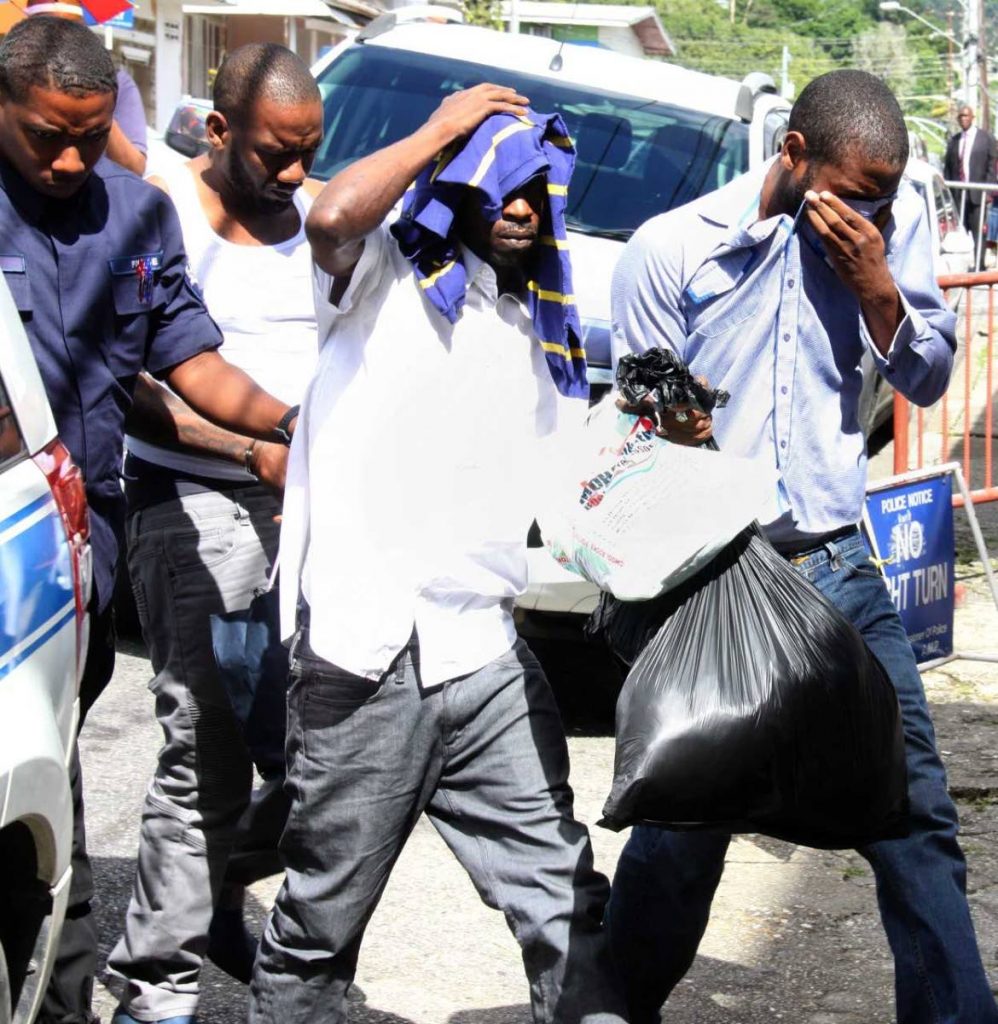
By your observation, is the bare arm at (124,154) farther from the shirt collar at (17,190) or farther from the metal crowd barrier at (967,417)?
the metal crowd barrier at (967,417)

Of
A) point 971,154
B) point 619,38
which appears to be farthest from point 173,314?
point 619,38

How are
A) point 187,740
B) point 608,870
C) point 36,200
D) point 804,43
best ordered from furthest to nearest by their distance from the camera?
point 804,43 < point 608,870 < point 187,740 < point 36,200

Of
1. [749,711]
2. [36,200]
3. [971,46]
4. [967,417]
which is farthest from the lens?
[971,46]

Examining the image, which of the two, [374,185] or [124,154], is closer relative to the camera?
[374,185]

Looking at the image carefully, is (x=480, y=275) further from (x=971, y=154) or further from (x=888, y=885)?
(x=971, y=154)

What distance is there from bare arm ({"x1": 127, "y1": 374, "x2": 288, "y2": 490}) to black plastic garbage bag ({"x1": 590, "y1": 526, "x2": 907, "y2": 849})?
0.92 meters

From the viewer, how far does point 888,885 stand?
11.3 feet

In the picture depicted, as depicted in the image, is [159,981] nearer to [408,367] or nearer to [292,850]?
[292,850]

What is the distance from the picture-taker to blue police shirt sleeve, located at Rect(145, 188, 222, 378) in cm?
343

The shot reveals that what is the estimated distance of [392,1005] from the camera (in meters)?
3.98

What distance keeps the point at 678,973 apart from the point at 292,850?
0.98 metres

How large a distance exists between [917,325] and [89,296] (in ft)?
5.11

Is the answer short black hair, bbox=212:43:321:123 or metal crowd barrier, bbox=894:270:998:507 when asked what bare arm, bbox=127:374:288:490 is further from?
metal crowd barrier, bbox=894:270:998:507

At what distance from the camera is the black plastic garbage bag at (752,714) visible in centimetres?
297
